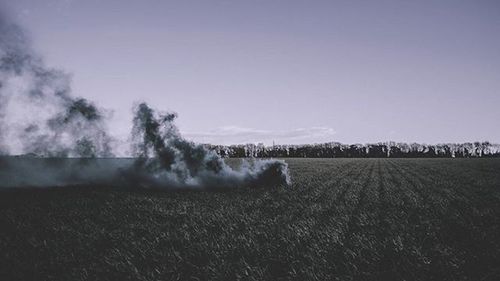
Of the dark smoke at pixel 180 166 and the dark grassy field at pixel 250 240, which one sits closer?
the dark grassy field at pixel 250 240

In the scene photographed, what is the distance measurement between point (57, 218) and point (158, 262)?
798cm

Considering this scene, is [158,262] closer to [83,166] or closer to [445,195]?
[445,195]

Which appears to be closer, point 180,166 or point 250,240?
point 250,240

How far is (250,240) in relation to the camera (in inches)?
381

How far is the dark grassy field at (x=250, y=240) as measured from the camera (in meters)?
7.36

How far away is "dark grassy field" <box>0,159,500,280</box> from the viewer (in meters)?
7.36

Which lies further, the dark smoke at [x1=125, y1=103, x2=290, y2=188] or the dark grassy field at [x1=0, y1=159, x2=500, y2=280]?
the dark smoke at [x1=125, y1=103, x2=290, y2=188]

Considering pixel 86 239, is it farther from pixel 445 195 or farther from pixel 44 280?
pixel 445 195

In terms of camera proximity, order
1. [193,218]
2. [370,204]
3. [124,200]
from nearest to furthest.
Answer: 1. [193,218]
2. [370,204]
3. [124,200]

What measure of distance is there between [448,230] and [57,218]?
574 inches

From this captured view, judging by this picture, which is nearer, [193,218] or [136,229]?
[136,229]

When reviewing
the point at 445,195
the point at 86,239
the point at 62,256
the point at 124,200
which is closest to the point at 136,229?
the point at 86,239

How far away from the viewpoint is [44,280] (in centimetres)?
700

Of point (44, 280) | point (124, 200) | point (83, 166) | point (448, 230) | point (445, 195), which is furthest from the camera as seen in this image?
point (83, 166)
